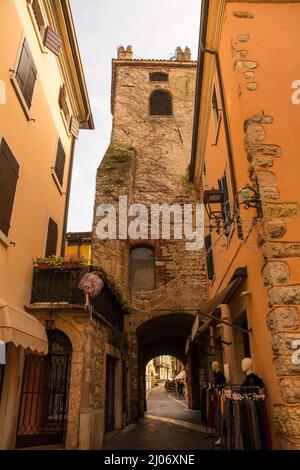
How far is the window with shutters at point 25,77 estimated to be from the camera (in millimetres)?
6628

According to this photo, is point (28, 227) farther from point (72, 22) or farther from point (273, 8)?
point (273, 8)

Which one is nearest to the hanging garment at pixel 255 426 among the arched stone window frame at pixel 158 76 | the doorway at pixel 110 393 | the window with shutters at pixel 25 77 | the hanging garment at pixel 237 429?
the hanging garment at pixel 237 429

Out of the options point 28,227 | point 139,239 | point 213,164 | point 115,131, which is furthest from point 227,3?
point 115,131

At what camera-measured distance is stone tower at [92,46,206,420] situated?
12.5 meters

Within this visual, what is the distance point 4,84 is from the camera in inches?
239

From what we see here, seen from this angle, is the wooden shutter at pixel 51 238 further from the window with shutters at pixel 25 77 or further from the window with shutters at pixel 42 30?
the window with shutters at pixel 42 30

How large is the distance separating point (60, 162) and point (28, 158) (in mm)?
2509

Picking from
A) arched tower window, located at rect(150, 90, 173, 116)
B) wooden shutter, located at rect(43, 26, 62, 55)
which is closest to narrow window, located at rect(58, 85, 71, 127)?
wooden shutter, located at rect(43, 26, 62, 55)

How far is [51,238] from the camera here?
29.1ft

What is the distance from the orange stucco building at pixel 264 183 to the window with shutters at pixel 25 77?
12.2ft

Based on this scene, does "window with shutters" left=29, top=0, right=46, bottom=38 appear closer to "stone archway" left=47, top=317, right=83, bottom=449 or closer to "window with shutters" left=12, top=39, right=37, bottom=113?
"window with shutters" left=12, top=39, right=37, bottom=113

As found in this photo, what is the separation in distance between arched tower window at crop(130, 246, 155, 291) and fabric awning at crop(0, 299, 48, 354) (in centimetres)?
720

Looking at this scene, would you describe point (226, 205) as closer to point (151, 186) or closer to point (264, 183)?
point (264, 183)

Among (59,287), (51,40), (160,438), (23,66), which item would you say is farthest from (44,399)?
(51,40)
